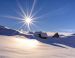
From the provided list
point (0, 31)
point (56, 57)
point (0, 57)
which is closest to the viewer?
point (0, 57)

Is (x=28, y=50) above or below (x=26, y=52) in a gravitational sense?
above

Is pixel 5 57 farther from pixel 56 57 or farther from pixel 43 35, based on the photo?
pixel 43 35

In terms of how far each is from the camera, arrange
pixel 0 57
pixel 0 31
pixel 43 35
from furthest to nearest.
→ 1. pixel 43 35
2. pixel 0 31
3. pixel 0 57

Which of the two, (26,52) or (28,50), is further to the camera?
(28,50)

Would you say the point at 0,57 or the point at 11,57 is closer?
the point at 0,57

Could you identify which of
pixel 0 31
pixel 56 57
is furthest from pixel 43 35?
pixel 56 57

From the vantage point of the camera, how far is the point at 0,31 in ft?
59.3

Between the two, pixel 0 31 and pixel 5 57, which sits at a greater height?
pixel 0 31

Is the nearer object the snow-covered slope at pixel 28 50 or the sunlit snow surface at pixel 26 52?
the sunlit snow surface at pixel 26 52

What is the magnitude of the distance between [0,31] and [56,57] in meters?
13.7

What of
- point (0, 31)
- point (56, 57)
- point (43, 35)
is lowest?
point (56, 57)

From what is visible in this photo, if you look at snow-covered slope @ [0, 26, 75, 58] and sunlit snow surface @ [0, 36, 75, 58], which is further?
snow-covered slope @ [0, 26, 75, 58]

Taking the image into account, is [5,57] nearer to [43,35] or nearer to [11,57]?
[11,57]

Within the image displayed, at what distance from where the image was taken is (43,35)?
40.4m
